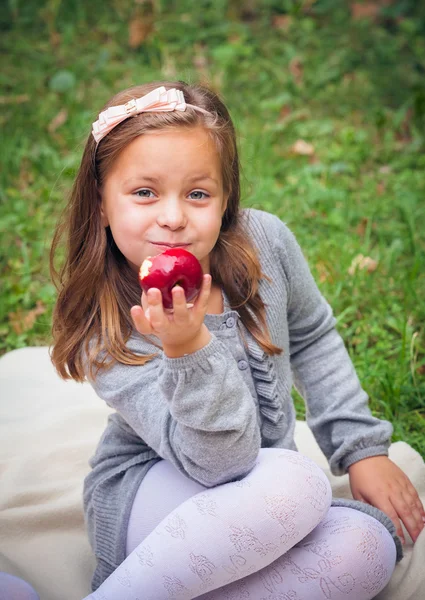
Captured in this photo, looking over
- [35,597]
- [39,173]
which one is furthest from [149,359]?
[39,173]

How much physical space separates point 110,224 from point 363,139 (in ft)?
7.79

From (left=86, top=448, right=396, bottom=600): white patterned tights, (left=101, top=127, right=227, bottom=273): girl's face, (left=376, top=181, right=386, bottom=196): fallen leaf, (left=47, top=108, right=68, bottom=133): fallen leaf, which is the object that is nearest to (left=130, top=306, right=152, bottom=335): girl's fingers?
(left=101, top=127, right=227, bottom=273): girl's face

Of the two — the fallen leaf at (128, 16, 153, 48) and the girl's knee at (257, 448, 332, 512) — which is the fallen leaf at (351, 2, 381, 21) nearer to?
Result: the fallen leaf at (128, 16, 153, 48)

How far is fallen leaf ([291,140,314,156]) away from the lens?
3709mm

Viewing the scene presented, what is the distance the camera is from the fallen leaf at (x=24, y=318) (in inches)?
113

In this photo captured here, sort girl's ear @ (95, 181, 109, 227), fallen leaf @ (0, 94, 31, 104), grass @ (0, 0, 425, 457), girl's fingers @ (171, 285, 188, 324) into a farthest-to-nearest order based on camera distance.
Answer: fallen leaf @ (0, 94, 31, 104)
grass @ (0, 0, 425, 457)
girl's ear @ (95, 181, 109, 227)
girl's fingers @ (171, 285, 188, 324)

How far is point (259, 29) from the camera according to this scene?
4.57 m

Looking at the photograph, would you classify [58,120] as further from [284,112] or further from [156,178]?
[156,178]

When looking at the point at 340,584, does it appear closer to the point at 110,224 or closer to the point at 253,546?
the point at 253,546

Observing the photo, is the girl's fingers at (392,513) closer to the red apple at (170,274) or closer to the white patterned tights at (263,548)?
the white patterned tights at (263,548)

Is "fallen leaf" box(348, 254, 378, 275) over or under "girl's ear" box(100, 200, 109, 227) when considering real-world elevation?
under

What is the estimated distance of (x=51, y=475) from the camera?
6.99 ft

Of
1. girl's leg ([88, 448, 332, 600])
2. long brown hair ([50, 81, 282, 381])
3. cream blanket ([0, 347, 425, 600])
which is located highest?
long brown hair ([50, 81, 282, 381])

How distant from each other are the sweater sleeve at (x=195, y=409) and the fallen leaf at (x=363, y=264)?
1.38 meters
